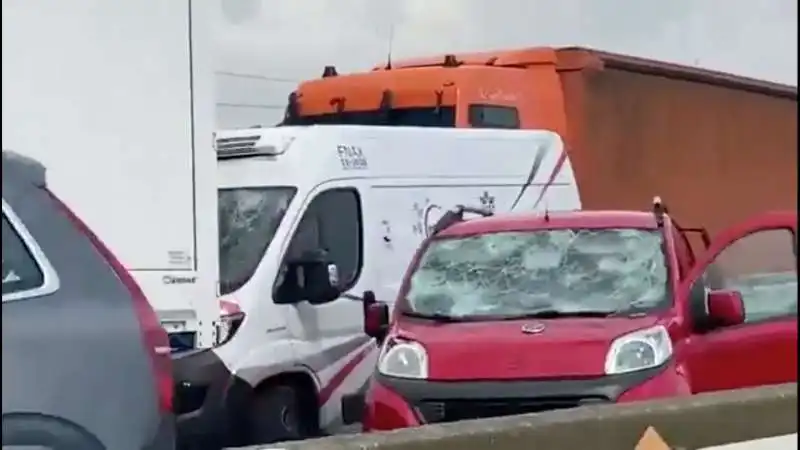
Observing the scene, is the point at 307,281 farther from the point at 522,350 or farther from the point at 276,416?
the point at 522,350

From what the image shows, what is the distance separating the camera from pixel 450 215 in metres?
10.7

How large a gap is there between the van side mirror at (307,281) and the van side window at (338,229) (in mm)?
356

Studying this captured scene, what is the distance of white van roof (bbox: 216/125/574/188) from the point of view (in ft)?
34.8

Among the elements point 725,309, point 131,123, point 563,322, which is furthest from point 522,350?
point 131,123

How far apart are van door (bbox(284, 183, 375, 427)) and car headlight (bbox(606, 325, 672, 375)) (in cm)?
216

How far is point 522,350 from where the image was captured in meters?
8.79

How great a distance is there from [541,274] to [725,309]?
44.8 inches

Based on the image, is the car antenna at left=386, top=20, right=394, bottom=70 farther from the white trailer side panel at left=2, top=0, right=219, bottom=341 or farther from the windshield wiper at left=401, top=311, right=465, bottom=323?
the white trailer side panel at left=2, top=0, right=219, bottom=341

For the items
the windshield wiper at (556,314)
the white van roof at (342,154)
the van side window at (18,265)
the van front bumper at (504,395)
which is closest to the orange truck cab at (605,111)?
the white van roof at (342,154)

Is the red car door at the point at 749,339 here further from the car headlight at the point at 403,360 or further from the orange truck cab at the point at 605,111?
the orange truck cab at the point at 605,111

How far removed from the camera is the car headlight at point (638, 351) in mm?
8781

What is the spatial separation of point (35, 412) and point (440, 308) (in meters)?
3.75

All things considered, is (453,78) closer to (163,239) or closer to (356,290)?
(356,290)

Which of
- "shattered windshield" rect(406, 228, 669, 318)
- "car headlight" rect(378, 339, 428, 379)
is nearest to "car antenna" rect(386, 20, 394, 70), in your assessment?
"shattered windshield" rect(406, 228, 669, 318)
